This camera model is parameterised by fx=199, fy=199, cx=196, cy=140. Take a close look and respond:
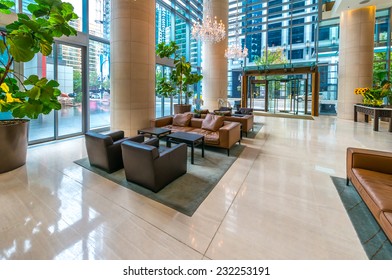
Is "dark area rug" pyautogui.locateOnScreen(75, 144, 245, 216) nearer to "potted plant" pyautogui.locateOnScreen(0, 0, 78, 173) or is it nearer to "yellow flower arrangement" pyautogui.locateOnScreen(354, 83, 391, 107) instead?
"potted plant" pyautogui.locateOnScreen(0, 0, 78, 173)

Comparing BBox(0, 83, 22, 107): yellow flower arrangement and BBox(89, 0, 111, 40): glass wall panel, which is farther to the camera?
BBox(89, 0, 111, 40): glass wall panel

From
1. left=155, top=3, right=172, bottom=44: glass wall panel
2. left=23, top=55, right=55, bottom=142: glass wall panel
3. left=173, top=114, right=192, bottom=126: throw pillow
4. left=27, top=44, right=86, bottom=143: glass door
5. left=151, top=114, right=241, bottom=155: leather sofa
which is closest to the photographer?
left=151, top=114, right=241, bottom=155: leather sofa

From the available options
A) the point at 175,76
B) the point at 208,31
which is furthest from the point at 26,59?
the point at 175,76

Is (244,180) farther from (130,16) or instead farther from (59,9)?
(130,16)

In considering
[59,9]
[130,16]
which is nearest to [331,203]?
[59,9]

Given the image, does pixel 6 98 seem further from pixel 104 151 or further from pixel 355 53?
pixel 355 53

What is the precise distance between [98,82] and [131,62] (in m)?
2.04

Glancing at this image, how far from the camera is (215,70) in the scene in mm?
11453

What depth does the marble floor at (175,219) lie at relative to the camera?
186cm

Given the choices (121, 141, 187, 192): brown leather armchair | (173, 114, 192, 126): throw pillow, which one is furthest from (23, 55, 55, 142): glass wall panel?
(121, 141, 187, 192): brown leather armchair

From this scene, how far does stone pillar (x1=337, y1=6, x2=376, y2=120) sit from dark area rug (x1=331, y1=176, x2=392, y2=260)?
10739mm

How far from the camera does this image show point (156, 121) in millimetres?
A: 6199

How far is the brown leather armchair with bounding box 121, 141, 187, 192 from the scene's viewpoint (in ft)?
9.41

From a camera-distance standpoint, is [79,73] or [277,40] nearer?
[79,73]
